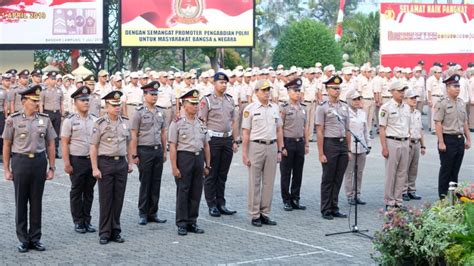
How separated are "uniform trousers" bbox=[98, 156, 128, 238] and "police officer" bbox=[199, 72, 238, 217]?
2046 mm

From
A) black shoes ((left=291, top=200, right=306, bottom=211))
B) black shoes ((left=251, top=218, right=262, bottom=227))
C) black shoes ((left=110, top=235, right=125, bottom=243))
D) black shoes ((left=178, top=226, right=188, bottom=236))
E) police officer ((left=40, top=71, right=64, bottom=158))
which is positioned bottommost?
black shoes ((left=110, top=235, right=125, bottom=243))

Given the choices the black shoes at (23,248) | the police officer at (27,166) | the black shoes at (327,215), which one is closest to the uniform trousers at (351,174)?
the black shoes at (327,215)

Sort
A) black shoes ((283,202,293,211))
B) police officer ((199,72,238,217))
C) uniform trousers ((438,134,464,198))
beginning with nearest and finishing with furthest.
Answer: police officer ((199,72,238,217)) → black shoes ((283,202,293,211)) → uniform trousers ((438,134,464,198))

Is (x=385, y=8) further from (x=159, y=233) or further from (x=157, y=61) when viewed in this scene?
(x=157, y=61)

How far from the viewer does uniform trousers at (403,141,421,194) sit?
13570 millimetres

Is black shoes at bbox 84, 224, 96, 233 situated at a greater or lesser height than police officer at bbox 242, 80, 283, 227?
lesser

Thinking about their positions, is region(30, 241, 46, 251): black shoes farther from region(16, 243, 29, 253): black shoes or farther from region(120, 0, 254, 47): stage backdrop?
region(120, 0, 254, 47): stage backdrop

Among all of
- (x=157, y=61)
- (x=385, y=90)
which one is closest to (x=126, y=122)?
(x=385, y=90)

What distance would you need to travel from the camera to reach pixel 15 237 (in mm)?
11055

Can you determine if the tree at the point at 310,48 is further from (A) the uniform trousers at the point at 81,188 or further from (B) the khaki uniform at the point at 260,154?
(A) the uniform trousers at the point at 81,188

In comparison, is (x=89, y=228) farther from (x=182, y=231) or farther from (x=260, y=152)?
(x=260, y=152)

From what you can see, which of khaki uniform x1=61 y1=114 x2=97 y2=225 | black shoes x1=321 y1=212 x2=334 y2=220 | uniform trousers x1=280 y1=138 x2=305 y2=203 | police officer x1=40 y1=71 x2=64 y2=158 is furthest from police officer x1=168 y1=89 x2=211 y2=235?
police officer x1=40 y1=71 x2=64 y2=158

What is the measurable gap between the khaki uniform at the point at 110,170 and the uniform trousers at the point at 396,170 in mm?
3936

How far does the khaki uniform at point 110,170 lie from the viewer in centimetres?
1073
